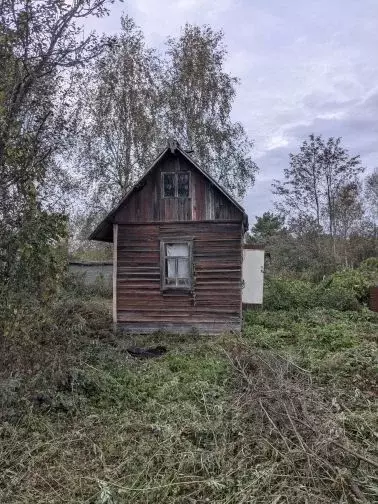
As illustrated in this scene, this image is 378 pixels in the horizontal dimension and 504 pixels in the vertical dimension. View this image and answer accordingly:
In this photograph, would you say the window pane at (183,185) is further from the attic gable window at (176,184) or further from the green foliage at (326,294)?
the green foliage at (326,294)

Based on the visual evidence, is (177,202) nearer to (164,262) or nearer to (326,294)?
(164,262)

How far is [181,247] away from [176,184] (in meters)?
1.70

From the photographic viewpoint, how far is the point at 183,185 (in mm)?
12172

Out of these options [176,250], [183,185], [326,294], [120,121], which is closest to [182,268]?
[176,250]

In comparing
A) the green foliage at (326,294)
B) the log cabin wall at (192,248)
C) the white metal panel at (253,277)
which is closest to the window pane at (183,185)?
the log cabin wall at (192,248)

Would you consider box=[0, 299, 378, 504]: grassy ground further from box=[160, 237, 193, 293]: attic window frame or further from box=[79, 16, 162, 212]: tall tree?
box=[79, 16, 162, 212]: tall tree

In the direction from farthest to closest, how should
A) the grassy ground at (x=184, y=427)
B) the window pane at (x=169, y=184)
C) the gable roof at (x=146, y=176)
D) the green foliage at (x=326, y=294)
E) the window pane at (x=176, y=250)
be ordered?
the green foliage at (x=326, y=294) → the window pane at (x=176, y=250) → the window pane at (x=169, y=184) → the gable roof at (x=146, y=176) → the grassy ground at (x=184, y=427)

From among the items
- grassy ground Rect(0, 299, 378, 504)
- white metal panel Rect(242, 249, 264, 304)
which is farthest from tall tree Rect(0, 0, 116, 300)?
white metal panel Rect(242, 249, 264, 304)

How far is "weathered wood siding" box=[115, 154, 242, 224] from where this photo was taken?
475 inches

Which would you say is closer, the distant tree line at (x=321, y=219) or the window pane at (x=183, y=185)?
the window pane at (x=183, y=185)

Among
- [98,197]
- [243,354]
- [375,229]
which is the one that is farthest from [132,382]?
[375,229]

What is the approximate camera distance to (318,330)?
36.5 ft

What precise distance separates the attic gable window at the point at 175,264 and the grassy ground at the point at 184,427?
13.4 feet

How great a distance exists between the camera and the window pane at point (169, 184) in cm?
1219
